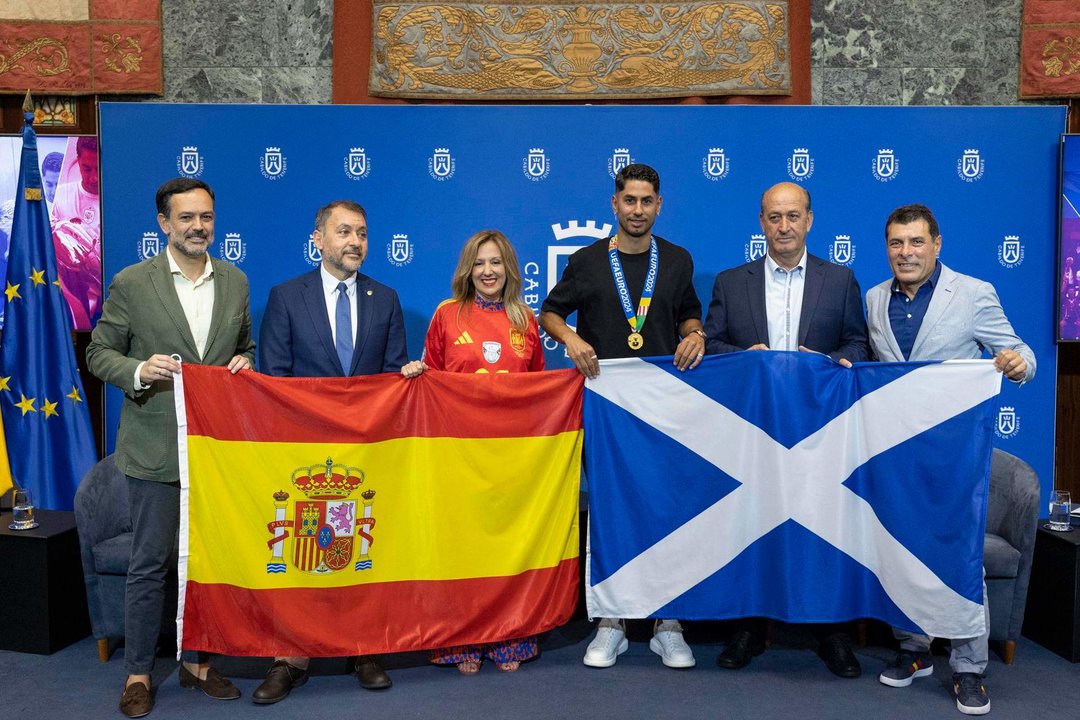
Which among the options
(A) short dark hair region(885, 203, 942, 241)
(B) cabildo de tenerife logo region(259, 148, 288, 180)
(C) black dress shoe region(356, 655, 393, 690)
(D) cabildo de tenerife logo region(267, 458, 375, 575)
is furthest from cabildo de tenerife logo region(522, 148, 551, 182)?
(C) black dress shoe region(356, 655, 393, 690)

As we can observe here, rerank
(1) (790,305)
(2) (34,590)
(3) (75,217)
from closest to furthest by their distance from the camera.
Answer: (1) (790,305)
(2) (34,590)
(3) (75,217)

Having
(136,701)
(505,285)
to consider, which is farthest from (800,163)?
(136,701)

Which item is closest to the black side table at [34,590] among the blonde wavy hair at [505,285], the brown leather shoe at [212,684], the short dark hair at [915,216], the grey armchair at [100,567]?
the grey armchair at [100,567]

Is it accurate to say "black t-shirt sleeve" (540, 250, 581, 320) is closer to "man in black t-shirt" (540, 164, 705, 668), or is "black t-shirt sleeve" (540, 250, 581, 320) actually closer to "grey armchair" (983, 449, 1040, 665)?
"man in black t-shirt" (540, 164, 705, 668)

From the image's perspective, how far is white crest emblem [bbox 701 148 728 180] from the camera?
4.99m

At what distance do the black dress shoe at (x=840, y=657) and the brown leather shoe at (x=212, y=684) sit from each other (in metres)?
2.08

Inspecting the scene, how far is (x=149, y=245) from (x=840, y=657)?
3812mm

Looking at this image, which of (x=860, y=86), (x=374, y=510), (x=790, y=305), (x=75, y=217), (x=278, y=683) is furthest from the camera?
(x=860, y=86)

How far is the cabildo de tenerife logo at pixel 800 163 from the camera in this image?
4.99m

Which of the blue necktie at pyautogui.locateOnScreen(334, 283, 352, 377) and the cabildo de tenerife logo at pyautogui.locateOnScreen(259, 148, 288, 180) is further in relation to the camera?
the cabildo de tenerife logo at pyautogui.locateOnScreen(259, 148, 288, 180)

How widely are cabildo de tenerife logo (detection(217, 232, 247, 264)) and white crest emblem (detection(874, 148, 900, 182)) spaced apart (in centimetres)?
328

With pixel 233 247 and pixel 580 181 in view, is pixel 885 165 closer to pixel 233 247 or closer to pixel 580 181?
pixel 580 181

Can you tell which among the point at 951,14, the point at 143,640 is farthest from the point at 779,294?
the point at 951,14

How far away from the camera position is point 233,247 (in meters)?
4.99
